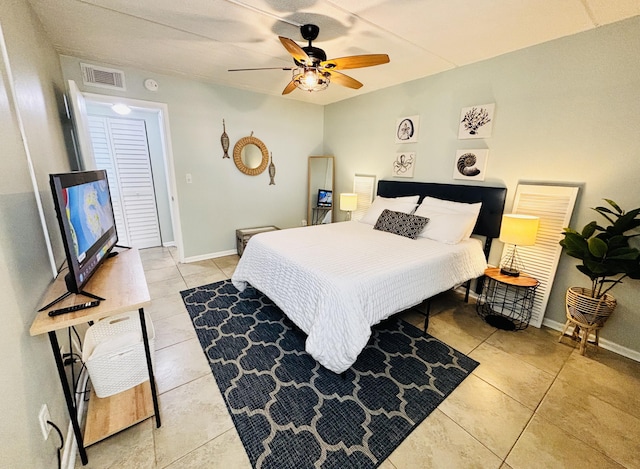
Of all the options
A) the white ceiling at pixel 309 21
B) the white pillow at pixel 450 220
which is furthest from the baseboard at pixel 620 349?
the white ceiling at pixel 309 21

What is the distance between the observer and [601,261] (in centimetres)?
196

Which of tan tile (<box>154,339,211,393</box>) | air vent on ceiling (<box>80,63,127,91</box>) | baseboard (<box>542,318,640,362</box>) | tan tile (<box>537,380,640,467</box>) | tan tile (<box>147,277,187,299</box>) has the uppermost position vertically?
air vent on ceiling (<box>80,63,127,91</box>)

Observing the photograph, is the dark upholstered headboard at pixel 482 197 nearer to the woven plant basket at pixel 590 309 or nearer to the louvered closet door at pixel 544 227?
the louvered closet door at pixel 544 227

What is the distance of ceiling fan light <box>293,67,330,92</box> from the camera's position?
85.4 inches

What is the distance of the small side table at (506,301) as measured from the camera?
8.00 ft

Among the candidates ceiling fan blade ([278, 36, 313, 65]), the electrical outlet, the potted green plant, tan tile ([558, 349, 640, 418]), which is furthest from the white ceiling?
tan tile ([558, 349, 640, 418])

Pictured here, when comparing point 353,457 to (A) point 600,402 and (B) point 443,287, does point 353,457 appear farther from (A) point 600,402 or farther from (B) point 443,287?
(A) point 600,402

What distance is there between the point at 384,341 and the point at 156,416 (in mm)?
1688

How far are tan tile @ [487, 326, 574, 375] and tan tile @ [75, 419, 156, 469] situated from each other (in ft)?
8.43

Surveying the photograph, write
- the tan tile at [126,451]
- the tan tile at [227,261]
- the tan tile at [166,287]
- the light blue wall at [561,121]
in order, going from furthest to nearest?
the tan tile at [227,261], the tan tile at [166,287], the light blue wall at [561,121], the tan tile at [126,451]

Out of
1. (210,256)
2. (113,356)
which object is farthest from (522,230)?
(210,256)

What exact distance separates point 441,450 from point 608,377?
5.16 feet

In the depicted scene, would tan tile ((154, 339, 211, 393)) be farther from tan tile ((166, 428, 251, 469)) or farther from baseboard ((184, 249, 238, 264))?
baseboard ((184, 249, 238, 264))

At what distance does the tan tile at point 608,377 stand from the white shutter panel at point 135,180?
556cm
